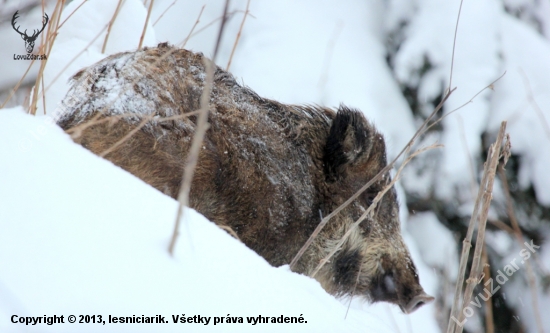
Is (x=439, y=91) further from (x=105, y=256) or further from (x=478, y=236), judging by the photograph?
(x=105, y=256)

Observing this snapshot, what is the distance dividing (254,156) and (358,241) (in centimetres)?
94

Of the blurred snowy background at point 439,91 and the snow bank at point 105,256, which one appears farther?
the blurred snowy background at point 439,91

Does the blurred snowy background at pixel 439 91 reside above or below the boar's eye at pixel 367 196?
above

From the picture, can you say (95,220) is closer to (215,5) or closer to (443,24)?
(443,24)

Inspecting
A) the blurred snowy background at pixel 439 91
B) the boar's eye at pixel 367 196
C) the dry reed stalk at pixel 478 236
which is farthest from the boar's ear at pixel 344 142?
the blurred snowy background at pixel 439 91

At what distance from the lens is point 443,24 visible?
501cm

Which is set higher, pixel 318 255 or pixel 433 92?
pixel 433 92

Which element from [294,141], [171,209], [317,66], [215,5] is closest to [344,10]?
[317,66]

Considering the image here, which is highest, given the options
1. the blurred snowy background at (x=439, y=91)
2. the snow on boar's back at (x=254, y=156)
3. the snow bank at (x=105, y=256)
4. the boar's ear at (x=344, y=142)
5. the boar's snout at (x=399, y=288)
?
the blurred snowy background at (x=439, y=91)

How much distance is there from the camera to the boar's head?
304cm

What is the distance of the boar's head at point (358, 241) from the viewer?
3.04 meters

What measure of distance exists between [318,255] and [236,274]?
→ 5.38 feet

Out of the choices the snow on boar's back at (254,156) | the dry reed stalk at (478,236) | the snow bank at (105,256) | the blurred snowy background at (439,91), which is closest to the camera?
the snow bank at (105,256)

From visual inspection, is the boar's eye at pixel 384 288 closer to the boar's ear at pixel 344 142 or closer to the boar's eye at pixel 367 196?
the boar's eye at pixel 367 196
